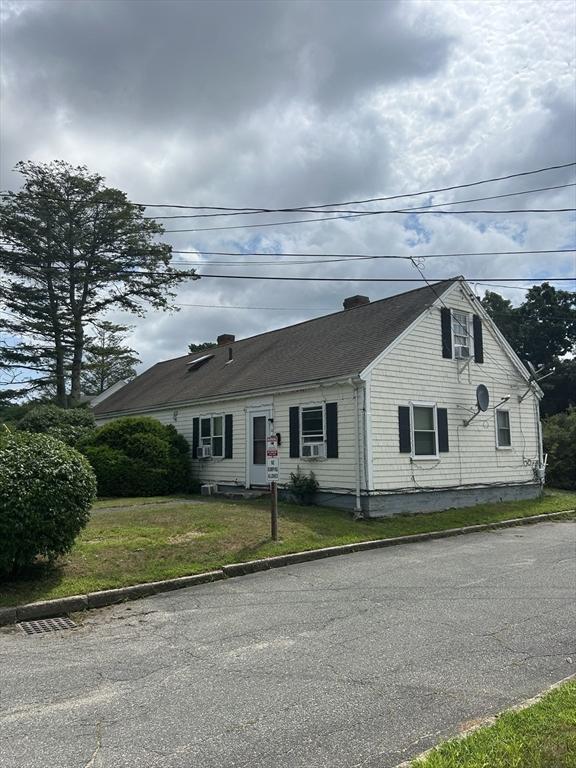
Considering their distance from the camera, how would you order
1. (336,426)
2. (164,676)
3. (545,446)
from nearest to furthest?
(164,676)
(336,426)
(545,446)

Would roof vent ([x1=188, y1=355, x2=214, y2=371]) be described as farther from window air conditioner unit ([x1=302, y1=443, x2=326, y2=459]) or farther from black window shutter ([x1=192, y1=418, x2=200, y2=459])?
window air conditioner unit ([x1=302, y1=443, x2=326, y2=459])

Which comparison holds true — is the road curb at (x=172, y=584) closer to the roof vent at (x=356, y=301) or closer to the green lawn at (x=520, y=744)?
the green lawn at (x=520, y=744)

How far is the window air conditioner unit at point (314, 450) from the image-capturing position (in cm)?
1503

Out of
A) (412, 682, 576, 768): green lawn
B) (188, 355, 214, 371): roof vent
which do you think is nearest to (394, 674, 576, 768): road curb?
(412, 682, 576, 768): green lawn

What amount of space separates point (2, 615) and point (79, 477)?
193 cm

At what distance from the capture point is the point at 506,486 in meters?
17.6

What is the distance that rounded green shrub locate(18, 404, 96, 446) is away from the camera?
20672 millimetres

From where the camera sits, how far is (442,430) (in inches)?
625

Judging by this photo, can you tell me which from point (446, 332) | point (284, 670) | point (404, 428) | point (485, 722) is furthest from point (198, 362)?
point (485, 722)

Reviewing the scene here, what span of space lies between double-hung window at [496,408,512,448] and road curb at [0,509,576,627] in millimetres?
6249

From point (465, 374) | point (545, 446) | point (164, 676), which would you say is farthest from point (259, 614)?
point (545, 446)

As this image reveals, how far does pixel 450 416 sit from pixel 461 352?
2032mm

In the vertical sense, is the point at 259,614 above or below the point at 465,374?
below

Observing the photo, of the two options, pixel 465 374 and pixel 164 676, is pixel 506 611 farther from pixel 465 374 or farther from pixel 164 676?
pixel 465 374
